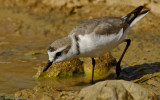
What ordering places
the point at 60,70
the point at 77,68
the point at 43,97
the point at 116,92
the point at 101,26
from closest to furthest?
the point at 116,92, the point at 43,97, the point at 101,26, the point at 60,70, the point at 77,68

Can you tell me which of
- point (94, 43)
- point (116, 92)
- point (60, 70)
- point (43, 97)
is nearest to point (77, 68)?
point (60, 70)

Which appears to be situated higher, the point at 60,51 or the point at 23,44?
the point at 23,44

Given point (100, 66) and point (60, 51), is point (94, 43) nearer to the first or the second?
point (60, 51)

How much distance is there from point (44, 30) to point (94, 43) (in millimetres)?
4157

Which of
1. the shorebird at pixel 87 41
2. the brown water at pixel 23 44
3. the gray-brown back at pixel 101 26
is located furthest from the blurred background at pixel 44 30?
the gray-brown back at pixel 101 26

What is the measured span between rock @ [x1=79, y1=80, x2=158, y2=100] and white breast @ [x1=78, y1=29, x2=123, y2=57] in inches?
48.3

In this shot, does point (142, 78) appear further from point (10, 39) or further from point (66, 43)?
point (10, 39)

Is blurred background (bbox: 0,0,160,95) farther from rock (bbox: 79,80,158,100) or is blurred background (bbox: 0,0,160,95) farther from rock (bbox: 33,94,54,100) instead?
rock (bbox: 79,80,158,100)

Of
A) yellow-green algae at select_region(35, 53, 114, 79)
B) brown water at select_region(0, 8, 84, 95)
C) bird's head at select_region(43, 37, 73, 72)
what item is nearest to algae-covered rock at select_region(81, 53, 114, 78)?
yellow-green algae at select_region(35, 53, 114, 79)

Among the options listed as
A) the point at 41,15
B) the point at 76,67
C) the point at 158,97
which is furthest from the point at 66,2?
the point at 158,97

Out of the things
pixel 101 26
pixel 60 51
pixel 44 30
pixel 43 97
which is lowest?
pixel 43 97

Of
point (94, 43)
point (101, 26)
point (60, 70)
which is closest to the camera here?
point (94, 43)

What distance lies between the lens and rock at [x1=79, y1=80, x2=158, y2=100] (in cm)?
503

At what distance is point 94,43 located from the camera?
6.31 meters
